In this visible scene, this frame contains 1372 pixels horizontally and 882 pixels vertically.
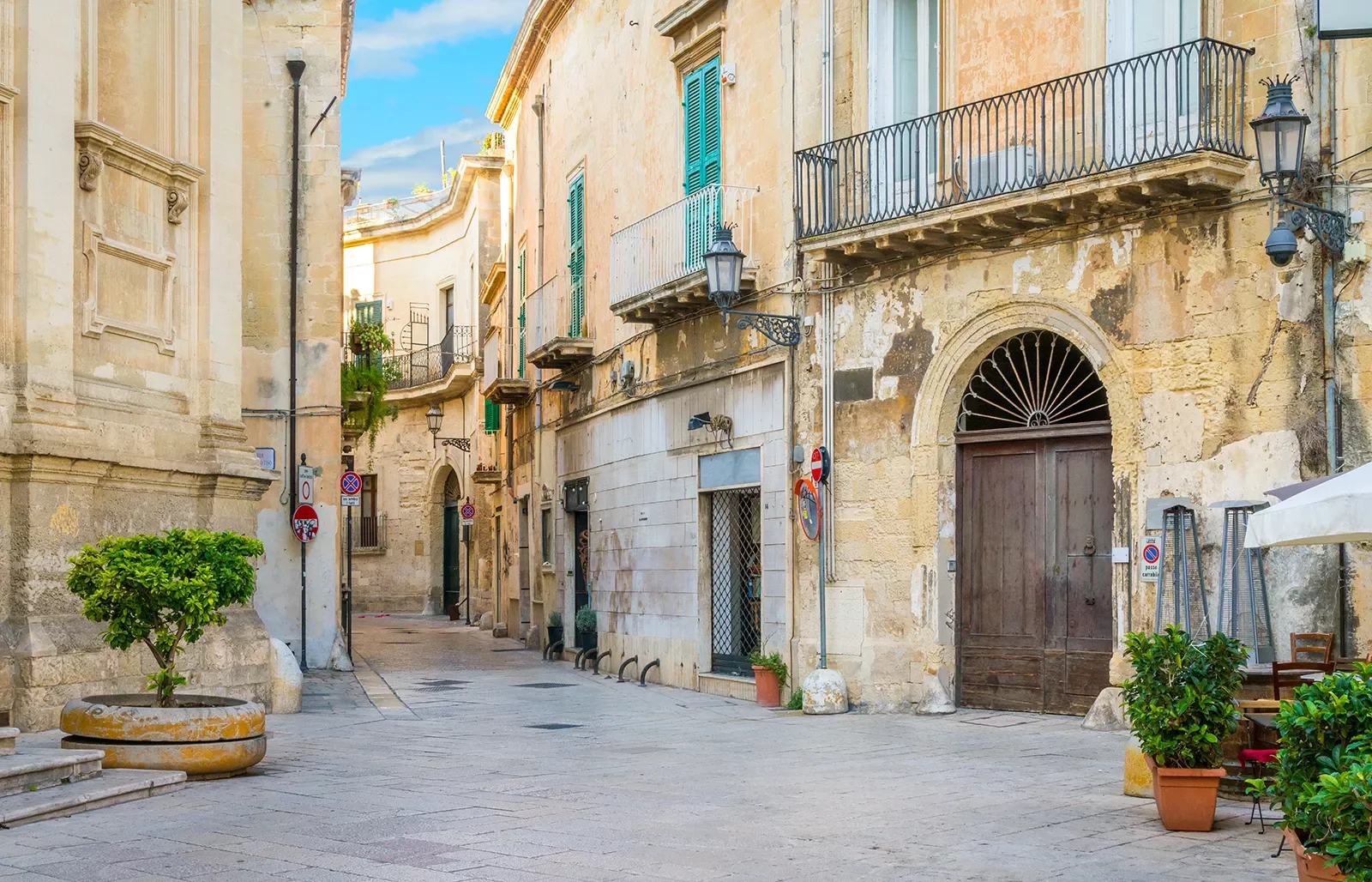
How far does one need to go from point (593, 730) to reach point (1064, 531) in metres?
4.50

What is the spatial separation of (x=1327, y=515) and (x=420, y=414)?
115 ft

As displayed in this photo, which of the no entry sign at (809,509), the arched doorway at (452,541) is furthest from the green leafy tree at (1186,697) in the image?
the arched doorway at (452,541)

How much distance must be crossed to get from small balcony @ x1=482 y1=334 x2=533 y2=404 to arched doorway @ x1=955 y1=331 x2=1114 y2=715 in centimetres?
1270

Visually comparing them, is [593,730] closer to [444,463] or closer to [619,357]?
[619,357]

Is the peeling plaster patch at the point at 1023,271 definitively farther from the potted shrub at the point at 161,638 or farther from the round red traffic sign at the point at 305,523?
the round red traffic sign at the point at 305,523

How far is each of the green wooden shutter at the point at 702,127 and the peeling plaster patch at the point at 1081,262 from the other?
5605 millimetres

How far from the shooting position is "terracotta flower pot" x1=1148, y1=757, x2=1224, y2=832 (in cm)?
775

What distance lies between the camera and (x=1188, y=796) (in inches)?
306

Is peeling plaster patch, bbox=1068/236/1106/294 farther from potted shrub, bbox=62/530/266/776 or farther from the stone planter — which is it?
the stone planter

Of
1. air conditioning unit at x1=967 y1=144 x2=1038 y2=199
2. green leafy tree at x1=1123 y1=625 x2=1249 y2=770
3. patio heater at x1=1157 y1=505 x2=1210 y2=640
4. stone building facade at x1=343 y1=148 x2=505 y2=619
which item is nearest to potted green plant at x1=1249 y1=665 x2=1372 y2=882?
green leafy tree at x1=1123 y1=625 x2=1249 y2=770

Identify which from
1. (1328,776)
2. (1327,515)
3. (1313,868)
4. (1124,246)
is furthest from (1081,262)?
(1328,776)

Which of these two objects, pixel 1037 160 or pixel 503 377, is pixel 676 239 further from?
pixel 503 377

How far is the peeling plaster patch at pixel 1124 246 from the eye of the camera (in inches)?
497

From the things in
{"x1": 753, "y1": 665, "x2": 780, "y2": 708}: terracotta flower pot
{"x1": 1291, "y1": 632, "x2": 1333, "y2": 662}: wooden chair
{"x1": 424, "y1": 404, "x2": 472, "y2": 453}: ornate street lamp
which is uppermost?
{"x1": 424, "y1": 404, "x2": 472, "y2": 453}: ornate street lamp
